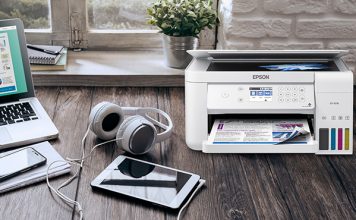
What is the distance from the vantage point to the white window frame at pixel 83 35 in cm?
246

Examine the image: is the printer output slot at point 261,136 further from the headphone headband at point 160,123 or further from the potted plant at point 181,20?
the potted plant at point 181,20

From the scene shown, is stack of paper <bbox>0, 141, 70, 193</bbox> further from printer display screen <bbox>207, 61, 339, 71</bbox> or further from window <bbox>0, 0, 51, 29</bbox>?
window <bbox>0, 0, 51, 29</bbox>

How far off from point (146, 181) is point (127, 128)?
0.18 meters

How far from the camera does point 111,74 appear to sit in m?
2.21

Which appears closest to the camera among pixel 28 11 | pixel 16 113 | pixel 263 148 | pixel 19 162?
pixel 19 162

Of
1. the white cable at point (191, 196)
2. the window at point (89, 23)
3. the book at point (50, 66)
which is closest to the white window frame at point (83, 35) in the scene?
the window at point (89, 23)

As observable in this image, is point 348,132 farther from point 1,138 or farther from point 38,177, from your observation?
point 1,138

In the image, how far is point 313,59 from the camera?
1.76 m

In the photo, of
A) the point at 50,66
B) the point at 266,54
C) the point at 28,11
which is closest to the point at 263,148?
the point at 266,54

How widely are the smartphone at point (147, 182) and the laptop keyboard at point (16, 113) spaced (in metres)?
0.35

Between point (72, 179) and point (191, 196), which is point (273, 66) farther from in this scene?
point (72, 179)

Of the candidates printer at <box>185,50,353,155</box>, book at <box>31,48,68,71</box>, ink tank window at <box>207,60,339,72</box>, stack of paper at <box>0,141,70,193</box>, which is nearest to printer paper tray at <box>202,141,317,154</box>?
printer at <box>185,50,353,155</box>

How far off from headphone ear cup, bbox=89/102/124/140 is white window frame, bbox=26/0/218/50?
77 cm

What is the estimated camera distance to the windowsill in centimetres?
220
